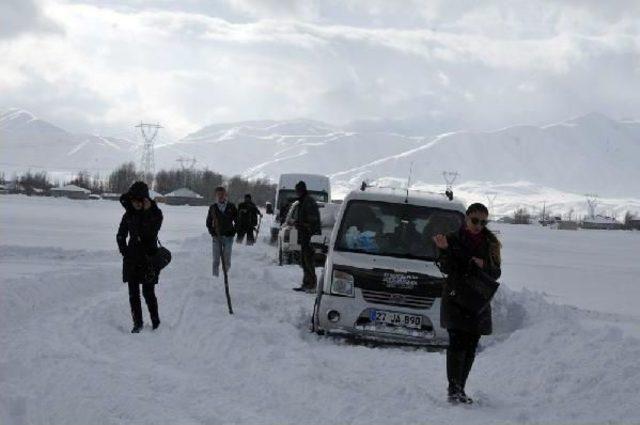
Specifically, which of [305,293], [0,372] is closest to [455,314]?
[0,372]

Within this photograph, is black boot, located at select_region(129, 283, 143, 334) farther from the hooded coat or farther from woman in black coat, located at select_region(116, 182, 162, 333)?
the hooded coat

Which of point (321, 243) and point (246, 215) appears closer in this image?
point (321, 243)

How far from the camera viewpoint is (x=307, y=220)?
1406cm

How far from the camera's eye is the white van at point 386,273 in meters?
9.26

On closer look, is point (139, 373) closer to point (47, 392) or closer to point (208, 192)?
point (47, 392)

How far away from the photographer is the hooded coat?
31.0ft

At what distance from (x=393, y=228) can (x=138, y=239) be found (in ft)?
10.3

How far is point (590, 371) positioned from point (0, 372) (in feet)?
17.0

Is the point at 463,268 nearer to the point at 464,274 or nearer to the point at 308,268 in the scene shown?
the point at 464,274

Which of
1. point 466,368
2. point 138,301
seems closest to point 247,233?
point 138,301

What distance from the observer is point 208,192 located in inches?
7047

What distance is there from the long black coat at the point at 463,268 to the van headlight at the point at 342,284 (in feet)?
9.22

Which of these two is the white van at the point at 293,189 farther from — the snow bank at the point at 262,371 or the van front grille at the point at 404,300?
the van front grille at the point at 404,300

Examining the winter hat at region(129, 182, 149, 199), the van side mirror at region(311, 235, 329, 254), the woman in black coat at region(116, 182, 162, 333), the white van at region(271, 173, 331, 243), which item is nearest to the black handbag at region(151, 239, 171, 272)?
the woman in black coat at region(116, 182, 162, 333)
